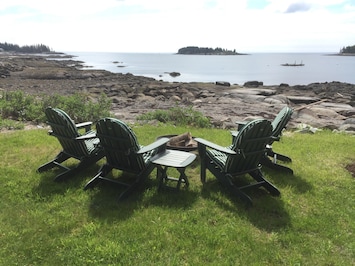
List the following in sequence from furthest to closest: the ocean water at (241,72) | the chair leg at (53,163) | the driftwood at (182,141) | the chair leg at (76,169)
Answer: the ocean water at (241,72), the driftwood at (182,141), the chair leg at (53,163), the chair leg at (76,169)

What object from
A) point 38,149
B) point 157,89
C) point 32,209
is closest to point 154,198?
point 32,209

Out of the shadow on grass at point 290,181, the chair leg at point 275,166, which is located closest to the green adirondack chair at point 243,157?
the shadow on grass at point 290,181

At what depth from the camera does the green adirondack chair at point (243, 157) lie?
4090 millimetres

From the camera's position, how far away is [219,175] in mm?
4543

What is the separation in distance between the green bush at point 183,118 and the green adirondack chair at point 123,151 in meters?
5.14

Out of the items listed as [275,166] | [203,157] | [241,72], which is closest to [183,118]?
[275,166]

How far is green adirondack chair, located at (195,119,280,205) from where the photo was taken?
161 inches

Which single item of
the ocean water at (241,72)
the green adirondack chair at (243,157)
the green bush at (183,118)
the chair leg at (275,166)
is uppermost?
the green adirondack chair at (243,157)

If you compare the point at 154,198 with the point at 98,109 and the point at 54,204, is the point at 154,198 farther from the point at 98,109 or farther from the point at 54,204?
the point at 98,109

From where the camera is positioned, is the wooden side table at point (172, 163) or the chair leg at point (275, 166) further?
the chair leg at point (275, 166)

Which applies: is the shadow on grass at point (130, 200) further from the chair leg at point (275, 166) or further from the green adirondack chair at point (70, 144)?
the chair leg at point (275, 166)

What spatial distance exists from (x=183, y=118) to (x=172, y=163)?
5.80 meters

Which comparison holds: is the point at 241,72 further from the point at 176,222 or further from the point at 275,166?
the point at 176,222

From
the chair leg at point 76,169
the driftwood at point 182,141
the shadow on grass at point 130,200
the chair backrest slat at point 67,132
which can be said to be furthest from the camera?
the driftwood at point 182,141
